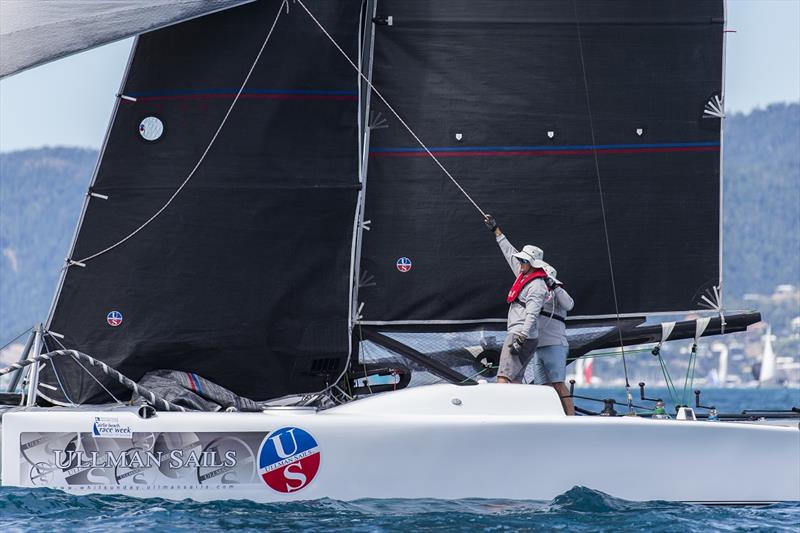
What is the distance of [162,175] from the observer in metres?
9.27

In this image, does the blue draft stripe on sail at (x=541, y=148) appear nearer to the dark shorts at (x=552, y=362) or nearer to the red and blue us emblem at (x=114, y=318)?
the dark shorts at (x=552, y=362)

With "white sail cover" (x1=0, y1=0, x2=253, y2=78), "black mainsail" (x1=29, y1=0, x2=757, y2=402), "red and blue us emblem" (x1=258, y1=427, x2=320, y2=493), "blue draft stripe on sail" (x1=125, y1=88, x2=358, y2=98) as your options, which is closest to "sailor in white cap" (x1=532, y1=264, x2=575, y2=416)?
"black mainsail" (x1=29, y1=0, x2=757, y2=402)

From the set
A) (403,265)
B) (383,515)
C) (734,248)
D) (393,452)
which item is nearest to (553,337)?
(403,265)

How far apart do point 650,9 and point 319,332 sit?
3.48 m

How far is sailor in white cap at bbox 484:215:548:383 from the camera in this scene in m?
8.93

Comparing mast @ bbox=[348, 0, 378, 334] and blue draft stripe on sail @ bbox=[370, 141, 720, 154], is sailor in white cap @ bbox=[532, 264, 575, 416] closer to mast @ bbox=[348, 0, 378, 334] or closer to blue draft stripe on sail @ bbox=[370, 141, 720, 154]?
blue draft stripe on sail @ bbox=[370, 141, 720, 154]

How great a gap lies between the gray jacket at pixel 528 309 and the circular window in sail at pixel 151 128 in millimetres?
2653

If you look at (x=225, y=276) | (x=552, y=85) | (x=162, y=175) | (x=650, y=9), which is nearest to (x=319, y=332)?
(x=225, y=276)

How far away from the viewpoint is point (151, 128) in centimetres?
930

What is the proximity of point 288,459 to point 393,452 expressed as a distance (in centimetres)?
66

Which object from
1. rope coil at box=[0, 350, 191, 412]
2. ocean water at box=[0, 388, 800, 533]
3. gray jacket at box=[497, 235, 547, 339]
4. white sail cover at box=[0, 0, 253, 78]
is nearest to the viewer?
ocean water at box=[0, 388, 800, 533]

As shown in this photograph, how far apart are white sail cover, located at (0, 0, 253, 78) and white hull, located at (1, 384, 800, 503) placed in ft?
7.43

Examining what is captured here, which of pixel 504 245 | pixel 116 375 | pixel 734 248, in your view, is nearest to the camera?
pixel 116 375

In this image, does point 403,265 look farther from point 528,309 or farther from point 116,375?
point 116,375
